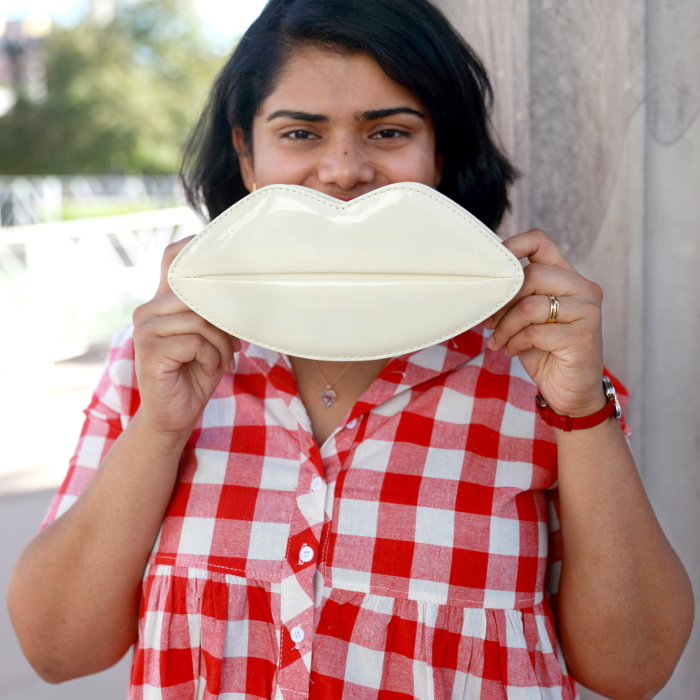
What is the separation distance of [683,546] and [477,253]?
88cm

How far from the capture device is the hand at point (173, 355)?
1.07 metres

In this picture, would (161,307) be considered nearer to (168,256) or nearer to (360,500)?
(168,256)

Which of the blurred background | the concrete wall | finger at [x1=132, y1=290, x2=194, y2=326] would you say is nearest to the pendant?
finger at [x1=132, y1=290, x2=194, y2=326]

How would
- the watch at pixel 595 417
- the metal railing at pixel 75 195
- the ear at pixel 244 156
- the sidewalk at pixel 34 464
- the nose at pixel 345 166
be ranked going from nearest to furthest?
the watch at pixel 595 417 → the nose at pixel 345 166 → the ear at pixel 244 156 → the sidewalk at pixel 34 464 → the metal railing at pixel 75 195

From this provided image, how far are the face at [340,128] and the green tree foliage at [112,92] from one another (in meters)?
19.0

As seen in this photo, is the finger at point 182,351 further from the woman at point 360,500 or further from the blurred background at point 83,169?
the blurred background at point 83,169

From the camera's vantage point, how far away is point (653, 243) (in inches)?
58.1

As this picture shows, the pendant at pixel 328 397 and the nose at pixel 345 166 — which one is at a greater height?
the nose at pixel 345 166

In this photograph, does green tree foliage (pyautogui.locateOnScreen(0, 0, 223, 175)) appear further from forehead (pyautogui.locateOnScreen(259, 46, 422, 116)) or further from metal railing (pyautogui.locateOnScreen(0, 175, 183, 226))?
forehead (pyautogui.locateOnScreen(259, 46, 422, 116))

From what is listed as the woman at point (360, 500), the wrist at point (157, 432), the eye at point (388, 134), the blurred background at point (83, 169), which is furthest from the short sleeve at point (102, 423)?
the blurred background at point (83, 169)

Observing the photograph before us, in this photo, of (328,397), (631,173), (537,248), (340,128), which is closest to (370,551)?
(328,397)

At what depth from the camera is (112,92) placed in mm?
20031

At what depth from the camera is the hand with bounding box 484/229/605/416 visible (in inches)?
38.9

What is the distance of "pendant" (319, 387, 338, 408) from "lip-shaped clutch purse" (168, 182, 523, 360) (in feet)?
0.94
